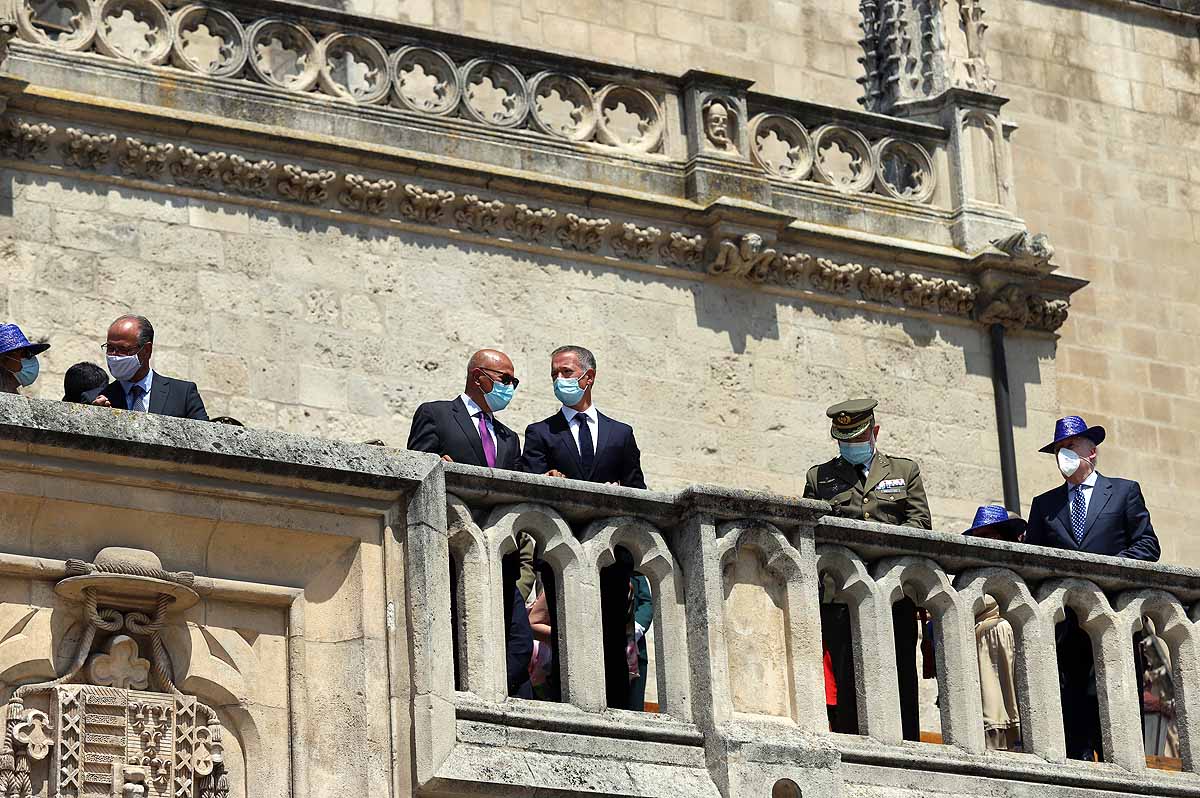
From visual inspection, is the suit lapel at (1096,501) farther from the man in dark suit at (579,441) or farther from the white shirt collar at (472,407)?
the white shirt collar at (472,407)

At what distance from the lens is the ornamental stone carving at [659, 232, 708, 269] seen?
16.7 meters

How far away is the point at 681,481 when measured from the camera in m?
16.3

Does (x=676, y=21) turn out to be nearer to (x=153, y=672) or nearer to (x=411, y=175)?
(x=411, y=175)

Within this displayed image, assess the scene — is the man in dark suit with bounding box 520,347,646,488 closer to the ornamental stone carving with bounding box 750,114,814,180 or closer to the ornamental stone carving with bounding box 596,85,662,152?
the ornamental stone carving with bounding box 596,85,662,152

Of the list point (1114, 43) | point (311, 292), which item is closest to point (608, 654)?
point (311, 292)

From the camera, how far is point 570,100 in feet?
55.6

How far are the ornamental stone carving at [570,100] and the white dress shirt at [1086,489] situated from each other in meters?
5.14

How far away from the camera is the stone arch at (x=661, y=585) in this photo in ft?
32.7

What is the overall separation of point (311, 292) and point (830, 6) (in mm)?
6847

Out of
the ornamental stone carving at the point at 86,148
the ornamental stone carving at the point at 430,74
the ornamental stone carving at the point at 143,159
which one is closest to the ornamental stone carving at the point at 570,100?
the ornamental stone carving at the point at 430,74

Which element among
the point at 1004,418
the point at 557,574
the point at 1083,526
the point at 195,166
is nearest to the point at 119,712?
the point at 557,574

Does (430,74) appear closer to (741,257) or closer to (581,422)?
(741,257)

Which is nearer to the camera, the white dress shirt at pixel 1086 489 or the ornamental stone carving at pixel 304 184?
the white dress shirt at pixel 1086 489

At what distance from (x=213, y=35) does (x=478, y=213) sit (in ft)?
5.75
